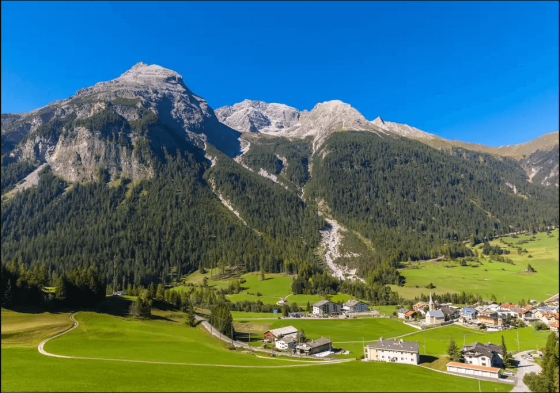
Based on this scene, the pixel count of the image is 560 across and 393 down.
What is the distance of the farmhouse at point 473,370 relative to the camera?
61219 mm

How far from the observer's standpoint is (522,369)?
64688 mm

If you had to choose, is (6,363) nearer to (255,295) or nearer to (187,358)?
(187,358)

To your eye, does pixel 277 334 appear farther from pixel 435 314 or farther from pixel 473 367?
pixel 435 314

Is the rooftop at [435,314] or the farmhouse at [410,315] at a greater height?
the rooftop at [435,314]

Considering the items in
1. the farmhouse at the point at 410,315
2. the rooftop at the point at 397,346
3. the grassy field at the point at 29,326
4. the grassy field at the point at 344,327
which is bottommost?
the grassy field at the point at 344,327

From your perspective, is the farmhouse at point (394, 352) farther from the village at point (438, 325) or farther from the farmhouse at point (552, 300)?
the farmhouse at point (552, 300)

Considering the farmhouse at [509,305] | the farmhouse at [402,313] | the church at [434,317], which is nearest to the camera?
the church at [434,317]

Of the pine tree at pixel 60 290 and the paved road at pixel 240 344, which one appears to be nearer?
the paved road at pixel 240 344

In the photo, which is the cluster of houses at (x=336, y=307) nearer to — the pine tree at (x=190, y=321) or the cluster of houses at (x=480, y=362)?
the pine tree at (x=190, y=321)

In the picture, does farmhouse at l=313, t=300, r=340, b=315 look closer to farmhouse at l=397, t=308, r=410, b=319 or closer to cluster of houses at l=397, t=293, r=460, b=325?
farmhouse at l=397, t=308, r=410, b=319

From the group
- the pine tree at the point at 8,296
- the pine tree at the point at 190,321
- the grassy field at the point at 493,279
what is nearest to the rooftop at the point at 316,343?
the pine tree at the point at 190,321

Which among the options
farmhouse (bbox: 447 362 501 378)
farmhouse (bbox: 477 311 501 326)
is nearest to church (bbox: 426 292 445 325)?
farmhouse (bbox: 477 311 501 326)

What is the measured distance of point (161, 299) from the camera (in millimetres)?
111875

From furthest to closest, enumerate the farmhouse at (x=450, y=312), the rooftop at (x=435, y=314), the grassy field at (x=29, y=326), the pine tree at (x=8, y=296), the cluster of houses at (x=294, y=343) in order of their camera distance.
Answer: the farmhouse at (x=450, y=312) < the rooftop at (x=435, y=314) < the cluster of houses at (x=294, y=343) < the pine tree at (x=8, y=296) < the grassy field at (x=29, y=326)
